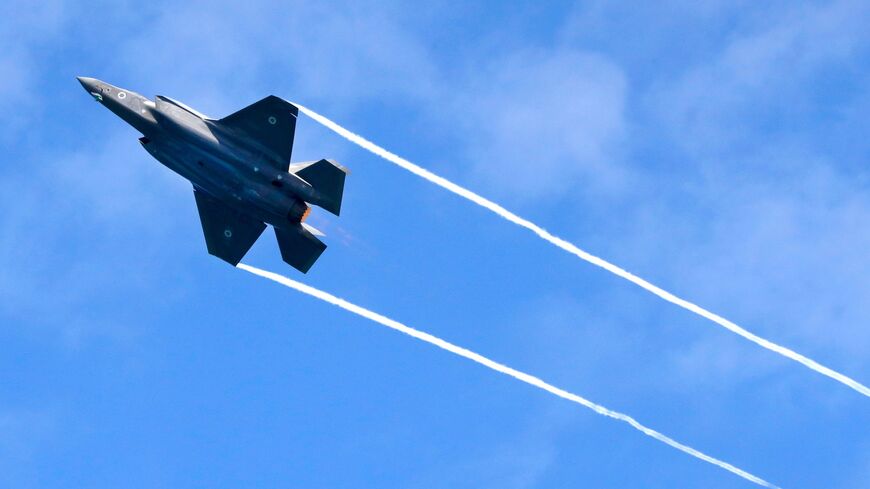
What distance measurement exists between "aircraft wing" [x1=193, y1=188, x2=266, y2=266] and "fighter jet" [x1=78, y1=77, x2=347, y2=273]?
2.22 meters

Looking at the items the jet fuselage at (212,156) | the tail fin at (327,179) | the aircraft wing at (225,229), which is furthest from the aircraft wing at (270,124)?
the aircraft wing at (225,229)

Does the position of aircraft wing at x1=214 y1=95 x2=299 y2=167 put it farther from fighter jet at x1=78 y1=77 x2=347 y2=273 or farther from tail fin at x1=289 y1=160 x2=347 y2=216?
tail fin at x1=289 y1=160 x2=347 y2=216

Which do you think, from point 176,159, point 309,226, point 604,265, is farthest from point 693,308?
point 176,159

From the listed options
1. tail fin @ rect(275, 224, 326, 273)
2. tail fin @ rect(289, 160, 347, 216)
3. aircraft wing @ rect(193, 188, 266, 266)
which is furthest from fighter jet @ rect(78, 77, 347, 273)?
aircraft wing @ rect(193, 188, 266, 266)

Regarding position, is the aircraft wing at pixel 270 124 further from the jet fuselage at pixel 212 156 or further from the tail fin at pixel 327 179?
the tail fin at pixel 327 179

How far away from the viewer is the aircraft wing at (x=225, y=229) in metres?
84.0

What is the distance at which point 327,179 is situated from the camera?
80.9 meters

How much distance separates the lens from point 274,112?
80875 mm

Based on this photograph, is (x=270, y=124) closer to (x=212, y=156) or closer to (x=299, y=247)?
(x=212, y=156)

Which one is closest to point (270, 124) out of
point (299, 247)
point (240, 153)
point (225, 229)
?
point (240, 153)

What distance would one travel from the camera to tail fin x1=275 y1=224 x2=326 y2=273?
3255 inches

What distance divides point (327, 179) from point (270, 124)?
338cm

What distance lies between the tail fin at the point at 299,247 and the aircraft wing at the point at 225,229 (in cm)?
151

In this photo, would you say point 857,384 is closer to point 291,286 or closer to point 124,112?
point 291,286
